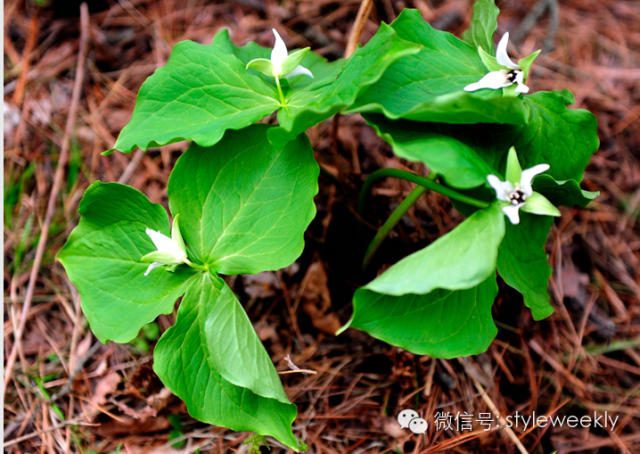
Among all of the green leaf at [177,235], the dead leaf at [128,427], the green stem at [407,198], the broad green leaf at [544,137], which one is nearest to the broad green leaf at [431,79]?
the broad green leaf at [544,137]

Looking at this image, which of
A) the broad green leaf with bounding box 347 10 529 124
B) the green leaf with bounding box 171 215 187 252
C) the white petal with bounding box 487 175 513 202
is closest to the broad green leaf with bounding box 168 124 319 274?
the green leaf with bounding box 171 215 187 252

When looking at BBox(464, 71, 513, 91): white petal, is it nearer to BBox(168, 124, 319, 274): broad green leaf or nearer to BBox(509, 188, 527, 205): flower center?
BBox(509, 188, 527, 205): flower center

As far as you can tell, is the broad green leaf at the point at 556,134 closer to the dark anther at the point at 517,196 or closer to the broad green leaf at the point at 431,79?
the broad green leaf at the point at 431,79

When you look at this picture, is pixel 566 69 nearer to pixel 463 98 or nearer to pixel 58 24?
pixel 463 98

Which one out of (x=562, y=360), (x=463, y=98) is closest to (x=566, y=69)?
(x=562, y=360)

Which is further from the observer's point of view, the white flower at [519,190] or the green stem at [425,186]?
the green stem at [425,186]

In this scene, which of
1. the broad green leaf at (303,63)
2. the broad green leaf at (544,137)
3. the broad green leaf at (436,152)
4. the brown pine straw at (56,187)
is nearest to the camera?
the broad green leaf at (436,152)
